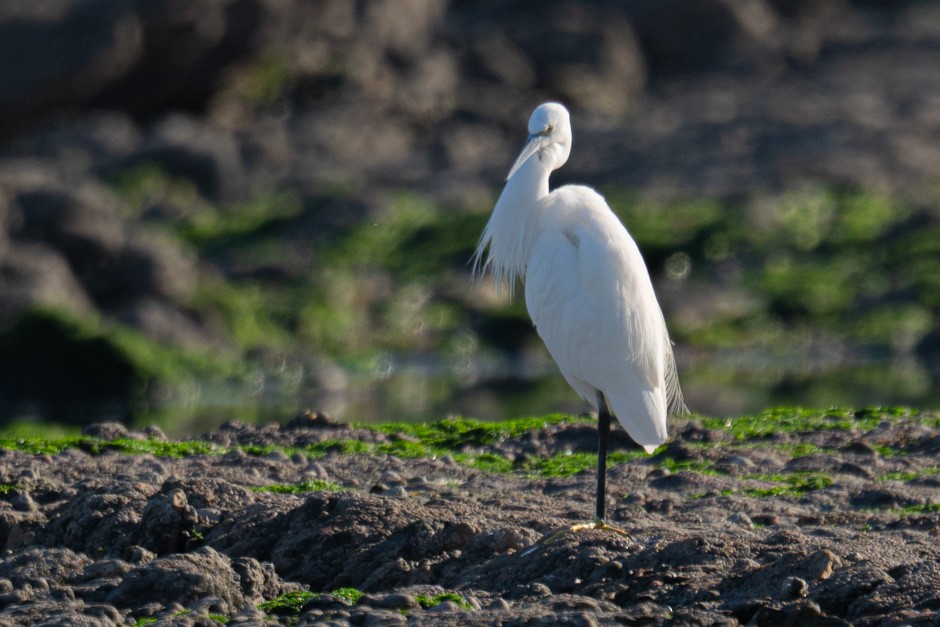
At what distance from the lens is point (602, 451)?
6008 mm

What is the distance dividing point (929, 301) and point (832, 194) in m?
4.31

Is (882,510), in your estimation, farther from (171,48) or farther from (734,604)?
(171,48)

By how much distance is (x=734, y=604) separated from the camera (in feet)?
15.4

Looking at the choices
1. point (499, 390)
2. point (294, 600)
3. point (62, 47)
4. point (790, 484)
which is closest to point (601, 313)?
point (790, 484)

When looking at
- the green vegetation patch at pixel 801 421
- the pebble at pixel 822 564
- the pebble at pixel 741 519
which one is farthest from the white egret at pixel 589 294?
the green vegetation patch at pixel 801 421

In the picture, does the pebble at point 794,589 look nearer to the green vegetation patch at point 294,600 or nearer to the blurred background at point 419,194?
the green vegetation patch at point 294,600

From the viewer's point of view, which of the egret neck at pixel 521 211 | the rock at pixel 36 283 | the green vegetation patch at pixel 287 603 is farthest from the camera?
the rock at pixel 36 283

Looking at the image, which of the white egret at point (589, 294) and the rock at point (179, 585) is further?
the white egret at point (589, 294)

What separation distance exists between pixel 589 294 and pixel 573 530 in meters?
1.14

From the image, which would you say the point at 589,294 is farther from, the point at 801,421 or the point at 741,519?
the point at 801,421

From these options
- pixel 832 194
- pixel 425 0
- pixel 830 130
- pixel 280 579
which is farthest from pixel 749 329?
pixel 425 0

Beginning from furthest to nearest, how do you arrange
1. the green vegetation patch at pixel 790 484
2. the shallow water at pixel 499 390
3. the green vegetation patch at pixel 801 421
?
1. the shallow water at pixel 499 390
2. the green vegetation patch at pixel 801 421
3. the green vegetation patch at pixel 790 484

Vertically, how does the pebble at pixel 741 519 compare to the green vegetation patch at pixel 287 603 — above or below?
above

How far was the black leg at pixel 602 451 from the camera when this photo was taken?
18.9 feet
